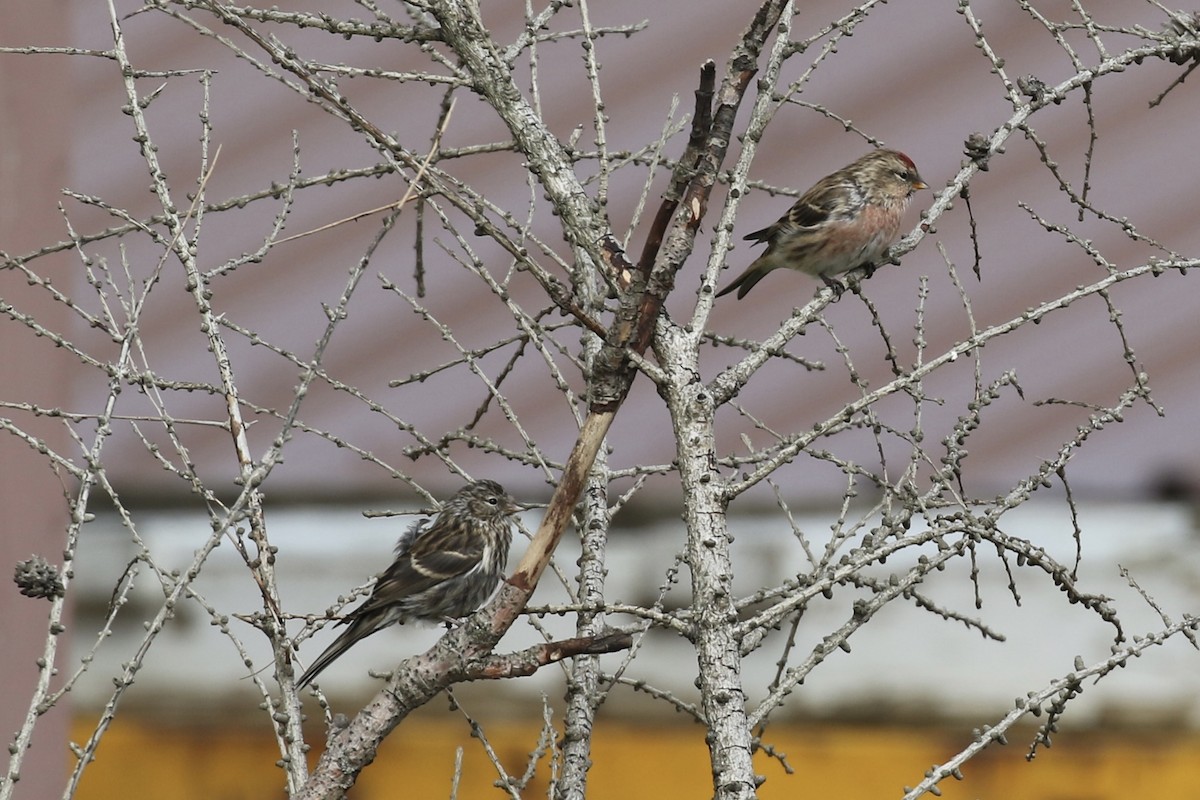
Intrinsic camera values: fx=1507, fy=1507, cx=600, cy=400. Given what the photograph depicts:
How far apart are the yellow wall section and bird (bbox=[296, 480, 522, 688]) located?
0.42 meters

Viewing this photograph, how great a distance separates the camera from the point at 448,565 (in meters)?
4.80

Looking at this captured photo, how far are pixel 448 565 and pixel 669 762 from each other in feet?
3.13

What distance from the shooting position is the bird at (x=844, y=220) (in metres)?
5.03

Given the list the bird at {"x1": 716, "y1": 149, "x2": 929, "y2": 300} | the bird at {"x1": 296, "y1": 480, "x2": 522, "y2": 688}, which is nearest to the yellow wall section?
the bird at {"x1": 296, "y1": 480, "x2": 522, "y2": 688}

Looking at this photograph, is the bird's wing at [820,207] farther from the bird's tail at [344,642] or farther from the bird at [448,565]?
the bird's tail at [344,642]

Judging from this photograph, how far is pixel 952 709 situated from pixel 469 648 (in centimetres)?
321

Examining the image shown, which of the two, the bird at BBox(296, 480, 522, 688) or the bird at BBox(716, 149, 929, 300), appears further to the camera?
the bird at BBox(716, 149, 929, 300)

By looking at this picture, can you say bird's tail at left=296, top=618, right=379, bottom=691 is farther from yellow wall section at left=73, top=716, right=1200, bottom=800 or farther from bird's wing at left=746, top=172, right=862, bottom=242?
bird's wing at left=746, top=172, right=862, bottom=242

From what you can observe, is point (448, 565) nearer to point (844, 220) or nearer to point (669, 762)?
point (669, 762)

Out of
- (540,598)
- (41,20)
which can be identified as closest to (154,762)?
(540,598)

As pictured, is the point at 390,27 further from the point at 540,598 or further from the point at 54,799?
the point at 54,799

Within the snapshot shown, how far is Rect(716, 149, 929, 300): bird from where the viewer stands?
5031mm

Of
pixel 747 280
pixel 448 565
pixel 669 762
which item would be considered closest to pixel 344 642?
pixel 448 565

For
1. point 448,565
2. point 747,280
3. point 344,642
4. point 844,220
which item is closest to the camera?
point 344,642
